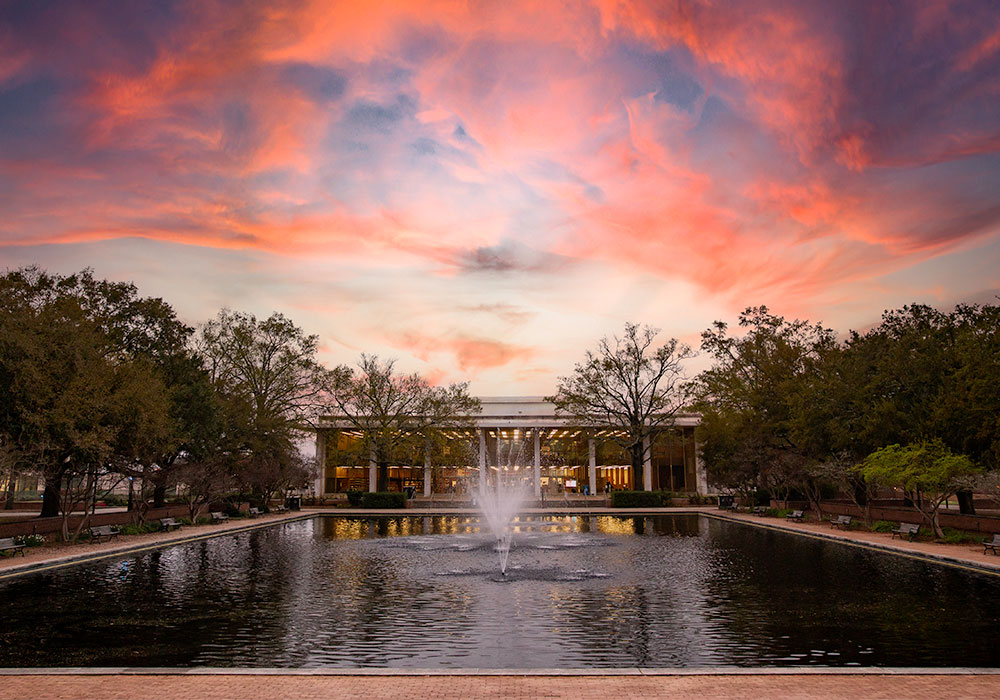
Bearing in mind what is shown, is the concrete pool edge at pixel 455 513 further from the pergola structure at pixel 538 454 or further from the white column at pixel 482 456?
the white column at pixel 482 456

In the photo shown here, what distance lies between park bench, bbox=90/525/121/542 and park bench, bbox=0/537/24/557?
3996 mm

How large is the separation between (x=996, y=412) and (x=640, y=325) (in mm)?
34026

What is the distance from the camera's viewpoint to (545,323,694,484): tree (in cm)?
5841

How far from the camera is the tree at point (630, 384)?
5841cm

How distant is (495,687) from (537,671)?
3.23ft

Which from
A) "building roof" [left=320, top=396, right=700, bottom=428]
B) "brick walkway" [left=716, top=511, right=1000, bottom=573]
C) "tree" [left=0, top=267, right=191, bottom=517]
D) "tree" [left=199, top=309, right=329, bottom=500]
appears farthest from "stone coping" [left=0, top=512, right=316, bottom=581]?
"brick walkway" [left=716, top=511, right=1000, bottom=573]

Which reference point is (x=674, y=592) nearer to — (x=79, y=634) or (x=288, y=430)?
(x=79, y=634)

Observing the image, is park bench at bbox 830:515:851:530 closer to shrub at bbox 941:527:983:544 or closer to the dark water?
shrub at bbox 941:527:983:544

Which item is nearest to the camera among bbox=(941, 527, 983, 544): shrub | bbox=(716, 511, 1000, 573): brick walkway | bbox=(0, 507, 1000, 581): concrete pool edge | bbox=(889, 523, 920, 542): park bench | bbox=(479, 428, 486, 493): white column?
bbox=(0, 507, 1000, 581): concrete pool edge

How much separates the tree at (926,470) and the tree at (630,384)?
28.3 meters

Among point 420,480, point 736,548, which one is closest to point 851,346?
point 736,548

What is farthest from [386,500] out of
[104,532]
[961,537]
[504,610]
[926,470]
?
[504,610]

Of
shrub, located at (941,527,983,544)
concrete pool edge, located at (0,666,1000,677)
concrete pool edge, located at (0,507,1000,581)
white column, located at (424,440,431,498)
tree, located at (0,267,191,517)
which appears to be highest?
tree, located at (0,267,191,517)

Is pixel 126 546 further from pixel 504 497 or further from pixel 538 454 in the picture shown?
pixel 538 454
